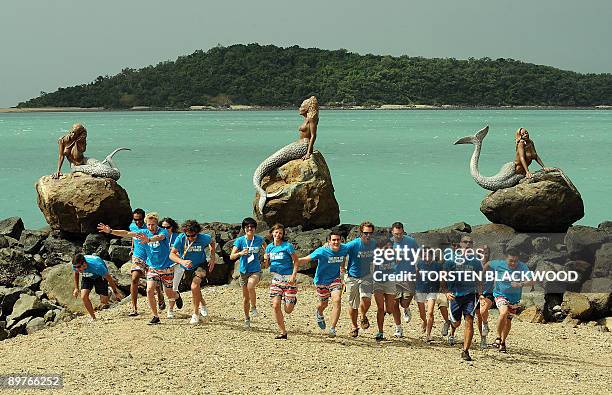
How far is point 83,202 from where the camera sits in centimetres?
2112

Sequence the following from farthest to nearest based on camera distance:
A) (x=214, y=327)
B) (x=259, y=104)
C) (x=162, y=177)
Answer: (x=259, y=104)
(x=162, y=177)
(x=214, y=327)

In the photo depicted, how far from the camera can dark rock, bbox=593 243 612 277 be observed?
55.5 feet

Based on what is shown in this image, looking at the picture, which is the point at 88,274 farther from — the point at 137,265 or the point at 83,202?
the point at 83,202

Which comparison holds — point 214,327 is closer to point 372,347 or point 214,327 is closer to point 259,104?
point 372,347

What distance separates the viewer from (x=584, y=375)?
1175 centimetres

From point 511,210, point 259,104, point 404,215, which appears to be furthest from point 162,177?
point 259,104

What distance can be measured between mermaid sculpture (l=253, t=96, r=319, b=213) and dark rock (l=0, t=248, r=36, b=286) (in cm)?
508

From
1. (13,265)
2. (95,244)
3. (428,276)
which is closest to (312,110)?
(95,244)

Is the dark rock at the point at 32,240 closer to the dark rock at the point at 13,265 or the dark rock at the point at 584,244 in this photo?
the dark rock at the point at 13,265

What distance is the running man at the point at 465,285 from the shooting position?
1176cm

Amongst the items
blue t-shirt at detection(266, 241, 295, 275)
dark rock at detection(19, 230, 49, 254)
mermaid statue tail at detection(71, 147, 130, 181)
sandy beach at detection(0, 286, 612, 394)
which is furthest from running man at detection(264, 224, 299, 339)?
dark rock at detection(19, 230, 49, 254)

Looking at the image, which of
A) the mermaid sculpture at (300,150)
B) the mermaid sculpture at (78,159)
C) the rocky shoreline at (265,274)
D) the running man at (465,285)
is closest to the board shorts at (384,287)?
the running man at (465,285)

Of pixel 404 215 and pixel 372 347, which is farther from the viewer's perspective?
pixel 404 215

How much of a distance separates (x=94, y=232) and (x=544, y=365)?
1225cm
